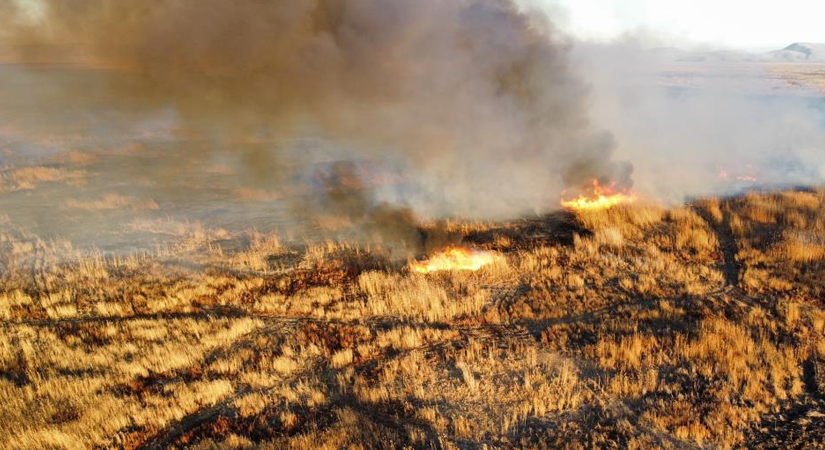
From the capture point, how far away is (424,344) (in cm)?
731

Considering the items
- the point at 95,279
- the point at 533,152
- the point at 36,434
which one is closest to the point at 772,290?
the point at 533,152

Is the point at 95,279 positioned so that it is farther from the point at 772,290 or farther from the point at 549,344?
the point at 772,290

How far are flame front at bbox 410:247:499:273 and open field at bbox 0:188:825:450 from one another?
1.01 ft

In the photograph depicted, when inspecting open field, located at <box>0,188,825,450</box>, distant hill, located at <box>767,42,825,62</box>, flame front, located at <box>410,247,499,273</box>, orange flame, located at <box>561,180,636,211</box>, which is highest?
distant hill, located at <box>767,42,825,62</box>

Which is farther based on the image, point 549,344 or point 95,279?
point 95,279

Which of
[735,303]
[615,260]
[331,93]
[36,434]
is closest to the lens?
[36,434]

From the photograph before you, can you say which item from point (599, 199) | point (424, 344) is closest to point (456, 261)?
point (424, 344)

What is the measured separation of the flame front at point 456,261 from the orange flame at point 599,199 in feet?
12.7

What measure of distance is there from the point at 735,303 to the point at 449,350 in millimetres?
5100

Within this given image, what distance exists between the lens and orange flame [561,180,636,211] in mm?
12758

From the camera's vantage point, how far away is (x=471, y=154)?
15.6 meters

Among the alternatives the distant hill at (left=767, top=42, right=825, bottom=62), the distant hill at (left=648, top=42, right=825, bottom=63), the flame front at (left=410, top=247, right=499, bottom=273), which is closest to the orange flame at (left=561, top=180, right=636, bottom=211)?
the flame front at (left=410, top=247, right=499, bottom=273)

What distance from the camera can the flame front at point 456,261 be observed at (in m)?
9.76

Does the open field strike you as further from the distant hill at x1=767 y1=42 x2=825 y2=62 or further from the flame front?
the distant hill at x1=767 y1=42 x2=825 y2=62
